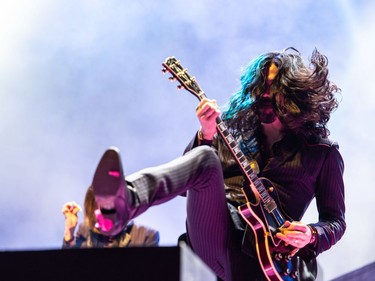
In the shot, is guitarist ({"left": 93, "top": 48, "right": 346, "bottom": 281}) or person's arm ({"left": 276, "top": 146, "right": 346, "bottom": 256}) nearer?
guitarist ({"left": 93, "top": 48, "right": 346, "bottom": 281})

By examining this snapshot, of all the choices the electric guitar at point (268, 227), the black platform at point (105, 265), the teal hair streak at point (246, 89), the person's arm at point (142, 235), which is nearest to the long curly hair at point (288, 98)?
the teal hair streak at point (246, 89)

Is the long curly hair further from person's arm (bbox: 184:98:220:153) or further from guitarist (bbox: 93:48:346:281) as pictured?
person's arm (bbox: 184:98:220:153)

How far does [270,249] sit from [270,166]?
1.16 ft

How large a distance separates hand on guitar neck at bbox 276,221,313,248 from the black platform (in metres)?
0.72

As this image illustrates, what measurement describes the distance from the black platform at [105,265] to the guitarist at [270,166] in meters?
0.32

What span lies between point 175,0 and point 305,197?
6.73 feet

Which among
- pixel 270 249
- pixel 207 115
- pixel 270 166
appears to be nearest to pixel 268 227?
pixel 270 249

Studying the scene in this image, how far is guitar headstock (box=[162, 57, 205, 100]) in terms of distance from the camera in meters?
2.24

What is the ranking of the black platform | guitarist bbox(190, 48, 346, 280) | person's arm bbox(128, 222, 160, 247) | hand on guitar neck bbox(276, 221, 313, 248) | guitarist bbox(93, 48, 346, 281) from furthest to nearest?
person's arm bbox(128, 222, 160, 247) < guitarist bbox(190, 48, 346, 280) < hand on guitar neck bbox(276, 221, 313, 248) < guitarist bbox(93, 48, 346, 281) < the black platform

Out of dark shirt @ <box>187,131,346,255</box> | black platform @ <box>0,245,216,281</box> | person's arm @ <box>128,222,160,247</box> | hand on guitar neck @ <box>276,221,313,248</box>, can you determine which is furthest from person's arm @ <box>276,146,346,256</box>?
black platform @ <box>0,245,216,281</box>

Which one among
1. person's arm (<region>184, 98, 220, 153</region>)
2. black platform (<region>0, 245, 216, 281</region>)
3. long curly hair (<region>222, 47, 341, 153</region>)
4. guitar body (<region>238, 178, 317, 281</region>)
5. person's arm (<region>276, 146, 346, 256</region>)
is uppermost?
long curly hair (<region>222, 47, 341, 153</region>)

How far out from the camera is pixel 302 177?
2.23m

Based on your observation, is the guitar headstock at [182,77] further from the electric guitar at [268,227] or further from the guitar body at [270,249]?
the guitar body at [270,249]

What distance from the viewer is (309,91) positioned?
7.73 ft
